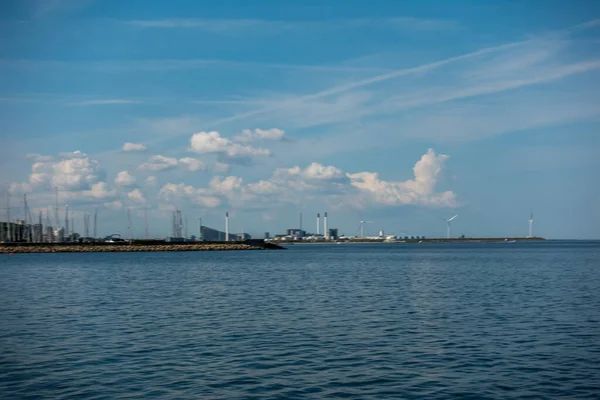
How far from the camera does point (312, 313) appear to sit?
1962 inches

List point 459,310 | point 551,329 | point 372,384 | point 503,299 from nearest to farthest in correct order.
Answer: point 372,384, point 551,329, point 459,310, point 503,299

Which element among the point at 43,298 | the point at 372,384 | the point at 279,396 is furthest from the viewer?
the point at 43,298

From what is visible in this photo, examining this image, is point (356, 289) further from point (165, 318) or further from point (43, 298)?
point (43, 298)

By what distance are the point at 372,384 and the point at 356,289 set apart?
45.0m

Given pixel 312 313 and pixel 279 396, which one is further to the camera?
pixel 312 313

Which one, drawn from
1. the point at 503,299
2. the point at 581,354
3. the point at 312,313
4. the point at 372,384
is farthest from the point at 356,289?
the point at 372,384

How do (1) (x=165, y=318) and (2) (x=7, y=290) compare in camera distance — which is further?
(2) (x=7, y=290)

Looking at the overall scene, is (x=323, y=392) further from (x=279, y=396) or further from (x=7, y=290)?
(x=7, y=290)

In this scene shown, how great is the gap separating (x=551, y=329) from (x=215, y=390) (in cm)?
2509

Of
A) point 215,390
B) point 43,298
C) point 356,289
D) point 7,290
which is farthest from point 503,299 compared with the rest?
point 7,290

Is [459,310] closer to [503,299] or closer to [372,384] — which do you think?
[503,299]

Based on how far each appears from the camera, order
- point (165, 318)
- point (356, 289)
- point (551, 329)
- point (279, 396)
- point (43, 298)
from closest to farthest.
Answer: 1. point (279, 396)
2. point (551, 329)
3. point (165, 318)
4. point (43, 298)
5. point (356, 289)

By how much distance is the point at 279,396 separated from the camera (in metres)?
25.1

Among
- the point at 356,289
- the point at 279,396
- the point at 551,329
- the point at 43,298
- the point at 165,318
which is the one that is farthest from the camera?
the point at 356,289
